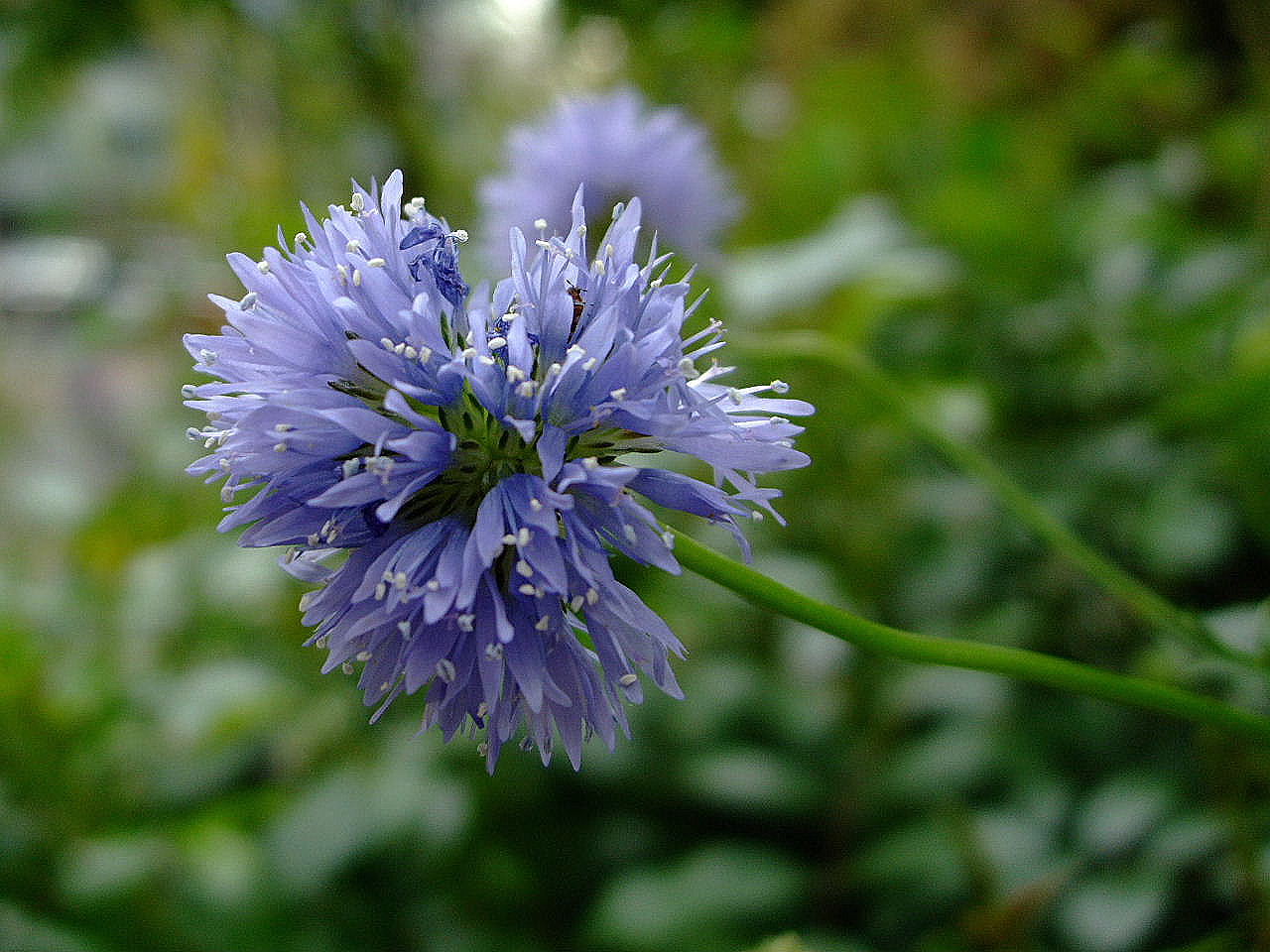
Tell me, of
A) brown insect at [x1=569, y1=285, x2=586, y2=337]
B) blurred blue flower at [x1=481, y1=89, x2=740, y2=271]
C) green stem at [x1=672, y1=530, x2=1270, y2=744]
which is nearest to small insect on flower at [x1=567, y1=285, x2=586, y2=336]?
brown insect at [x1=569, y1=285, x2=586, y2=337]

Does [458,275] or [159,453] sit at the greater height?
[159,453]

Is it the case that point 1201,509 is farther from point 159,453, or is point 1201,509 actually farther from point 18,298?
point 18,298

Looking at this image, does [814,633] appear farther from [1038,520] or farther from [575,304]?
[575,304]

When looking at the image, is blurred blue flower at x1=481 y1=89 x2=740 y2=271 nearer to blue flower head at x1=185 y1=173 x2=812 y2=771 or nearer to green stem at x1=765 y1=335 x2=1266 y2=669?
green stem at x1=765 y1=335 x2=1266 y2=669

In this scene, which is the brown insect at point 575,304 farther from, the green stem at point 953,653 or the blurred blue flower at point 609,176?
the blurred blue flower at point 609,176

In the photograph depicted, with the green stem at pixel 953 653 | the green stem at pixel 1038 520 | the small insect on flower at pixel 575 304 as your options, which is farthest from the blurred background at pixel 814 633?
the small insect on flower at pixel 575 304

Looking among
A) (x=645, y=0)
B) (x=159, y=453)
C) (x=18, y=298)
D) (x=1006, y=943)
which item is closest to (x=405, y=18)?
A: (x=645, y=0)

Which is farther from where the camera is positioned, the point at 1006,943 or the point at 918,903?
the point at 918,903
